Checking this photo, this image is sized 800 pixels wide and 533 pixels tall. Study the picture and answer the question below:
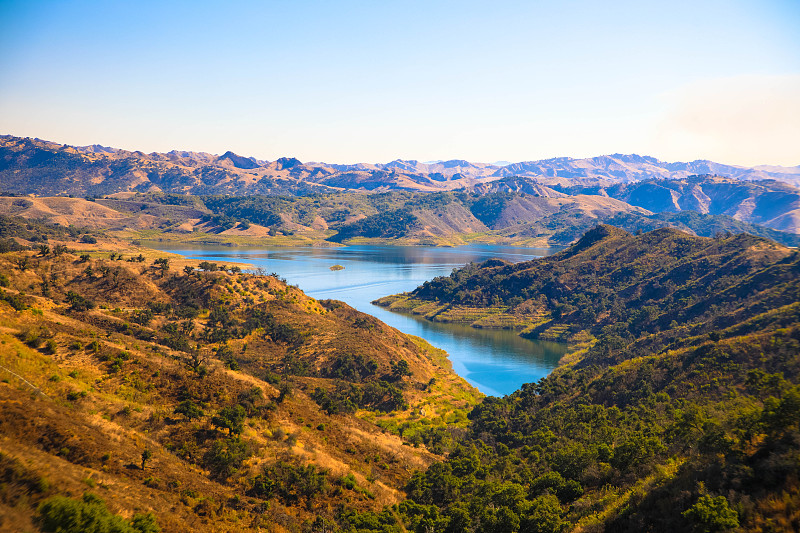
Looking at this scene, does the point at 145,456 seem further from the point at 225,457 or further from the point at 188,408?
the point at 188,408


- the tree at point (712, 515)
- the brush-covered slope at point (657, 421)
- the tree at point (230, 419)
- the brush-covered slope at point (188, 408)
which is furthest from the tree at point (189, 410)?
the tree at point (712, 515)

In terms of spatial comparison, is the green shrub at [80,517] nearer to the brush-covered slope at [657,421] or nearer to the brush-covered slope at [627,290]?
the brush-covered slope at [657,421]

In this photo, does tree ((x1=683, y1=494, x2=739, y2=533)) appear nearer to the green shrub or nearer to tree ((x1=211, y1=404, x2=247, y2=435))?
the green shrub

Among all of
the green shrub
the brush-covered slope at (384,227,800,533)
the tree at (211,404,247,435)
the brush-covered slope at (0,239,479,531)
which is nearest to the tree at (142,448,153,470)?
the brush-covered slope at (0,239,479,531)

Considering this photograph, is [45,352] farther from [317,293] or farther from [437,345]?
[317,293]

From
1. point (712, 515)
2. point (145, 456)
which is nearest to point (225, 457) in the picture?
point (145, 456)
